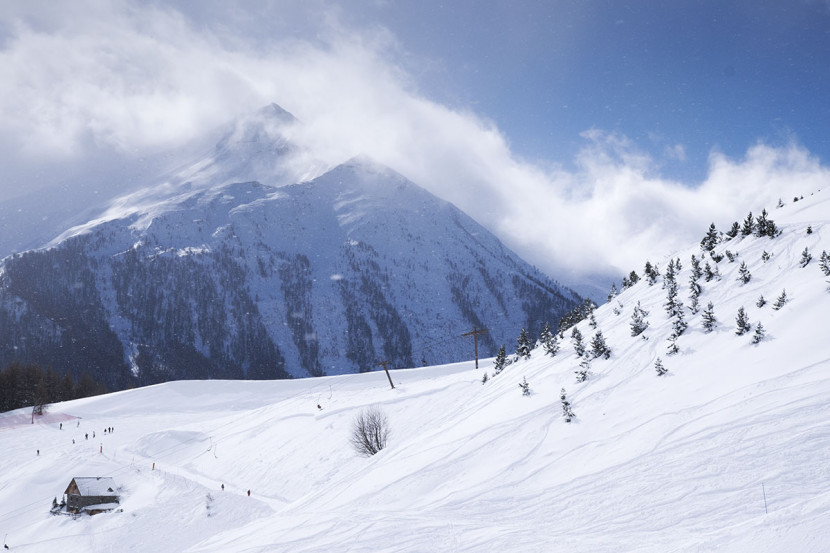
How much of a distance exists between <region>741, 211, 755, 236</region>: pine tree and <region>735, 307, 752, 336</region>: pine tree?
29.1 ft

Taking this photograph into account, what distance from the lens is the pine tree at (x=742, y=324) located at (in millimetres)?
10664

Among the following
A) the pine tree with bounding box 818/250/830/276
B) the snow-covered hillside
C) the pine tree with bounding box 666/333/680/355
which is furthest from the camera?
the pine tree with bounding box 666/333/680/355

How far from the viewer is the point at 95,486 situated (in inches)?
1385

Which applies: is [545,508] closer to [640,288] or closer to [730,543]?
[730,543]

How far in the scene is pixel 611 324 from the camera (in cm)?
1730

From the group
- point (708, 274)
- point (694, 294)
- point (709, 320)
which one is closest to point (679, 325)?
point (709, 320)

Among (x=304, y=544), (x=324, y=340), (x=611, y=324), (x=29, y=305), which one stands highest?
(x=29, y=305)

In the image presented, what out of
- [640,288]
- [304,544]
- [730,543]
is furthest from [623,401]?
[640,288]

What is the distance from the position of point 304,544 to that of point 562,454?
5.96 meters

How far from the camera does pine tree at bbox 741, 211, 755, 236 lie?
17359 mm

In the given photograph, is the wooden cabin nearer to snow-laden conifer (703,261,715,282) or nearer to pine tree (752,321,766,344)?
pine tree (752,321,766,344)

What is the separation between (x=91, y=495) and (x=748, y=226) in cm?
4863

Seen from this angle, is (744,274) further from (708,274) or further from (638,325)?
(638,325)

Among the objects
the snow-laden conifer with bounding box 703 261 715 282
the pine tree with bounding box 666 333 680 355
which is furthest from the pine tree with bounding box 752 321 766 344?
the snow-laden conifer with bounding box 703 261 715 282
